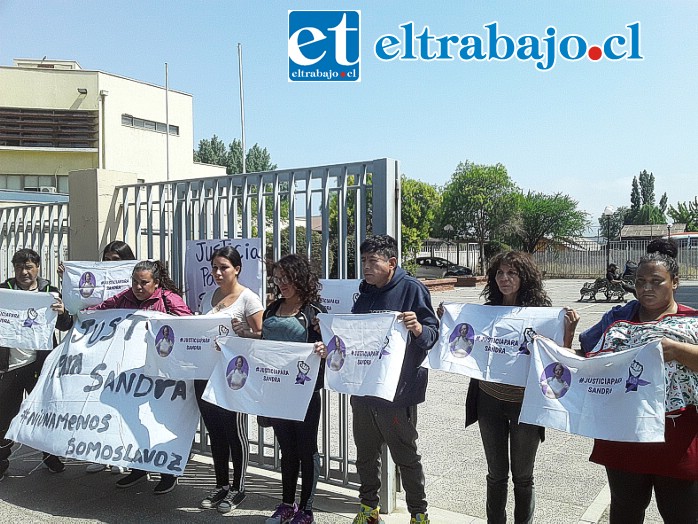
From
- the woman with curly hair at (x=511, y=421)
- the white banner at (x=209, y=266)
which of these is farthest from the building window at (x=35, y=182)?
the woman with curly hair at (x=511, y=421)

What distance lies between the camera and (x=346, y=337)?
4309 mm

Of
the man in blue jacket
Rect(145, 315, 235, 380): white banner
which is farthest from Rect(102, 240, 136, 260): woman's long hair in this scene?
the man in blue jacket

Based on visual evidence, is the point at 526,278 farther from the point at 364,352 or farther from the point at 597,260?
the point at 597,260

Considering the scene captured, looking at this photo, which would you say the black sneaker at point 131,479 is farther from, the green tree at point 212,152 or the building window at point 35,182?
the green tree at point 212,152

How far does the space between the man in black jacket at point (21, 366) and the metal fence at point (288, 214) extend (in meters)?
1.04

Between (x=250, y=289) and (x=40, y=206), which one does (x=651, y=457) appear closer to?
(x=250, y=289)

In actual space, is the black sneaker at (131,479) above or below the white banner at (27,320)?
below

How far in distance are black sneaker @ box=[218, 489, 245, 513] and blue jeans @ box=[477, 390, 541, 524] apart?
1981 millimetres

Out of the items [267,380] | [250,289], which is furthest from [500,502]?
[250,289]

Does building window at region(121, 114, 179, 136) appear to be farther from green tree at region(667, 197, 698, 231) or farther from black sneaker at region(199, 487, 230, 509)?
green tree at region(667, 197, 698, 231)

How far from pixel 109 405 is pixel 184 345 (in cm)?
A: 83

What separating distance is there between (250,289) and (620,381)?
3.05 meters

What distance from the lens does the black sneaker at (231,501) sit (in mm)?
4848

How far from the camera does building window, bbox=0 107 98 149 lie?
33.2m
